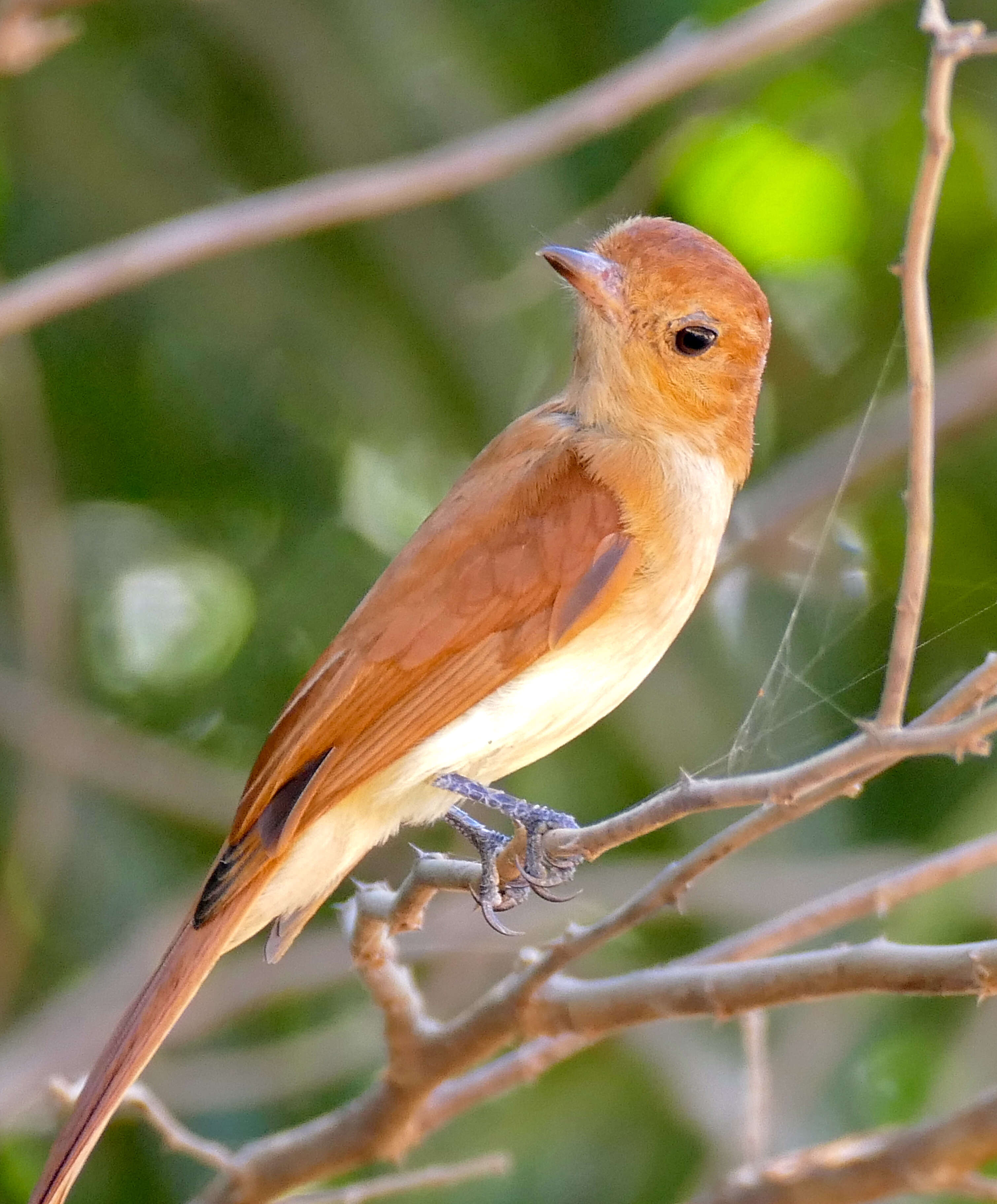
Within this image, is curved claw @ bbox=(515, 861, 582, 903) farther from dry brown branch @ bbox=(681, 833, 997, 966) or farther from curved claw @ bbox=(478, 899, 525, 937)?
dry brown branch @ bbox=(681, 833, 997, 966)

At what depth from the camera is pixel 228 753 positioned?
16.2ft

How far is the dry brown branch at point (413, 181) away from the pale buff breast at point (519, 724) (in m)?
1.15

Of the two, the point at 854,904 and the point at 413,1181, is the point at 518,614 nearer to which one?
the point at 854,904

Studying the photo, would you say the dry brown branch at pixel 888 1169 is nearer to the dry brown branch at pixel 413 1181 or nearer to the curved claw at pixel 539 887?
the dry brown branch at pixel 413 1181

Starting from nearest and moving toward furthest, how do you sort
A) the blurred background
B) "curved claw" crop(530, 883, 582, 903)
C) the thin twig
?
"curved claw" crop(530, 883, 582, 903)
the thin twig
the blurred background

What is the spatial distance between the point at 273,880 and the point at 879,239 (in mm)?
2813

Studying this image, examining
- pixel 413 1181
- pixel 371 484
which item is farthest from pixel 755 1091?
pixel 371 484

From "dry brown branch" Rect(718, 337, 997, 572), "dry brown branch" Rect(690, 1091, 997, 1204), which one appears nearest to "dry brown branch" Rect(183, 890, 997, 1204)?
"dry brown branch" Rect(690, 1091, 997, 1204)

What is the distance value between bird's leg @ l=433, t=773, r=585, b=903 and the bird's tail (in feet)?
1.39

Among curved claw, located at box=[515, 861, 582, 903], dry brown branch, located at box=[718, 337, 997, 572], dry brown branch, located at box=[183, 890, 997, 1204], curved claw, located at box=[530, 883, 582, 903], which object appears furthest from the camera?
dry brown branch, located at box=[718, 337, 997, 572]

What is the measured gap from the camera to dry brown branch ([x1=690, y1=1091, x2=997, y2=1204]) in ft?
8.74

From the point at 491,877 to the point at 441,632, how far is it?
0.57 metres

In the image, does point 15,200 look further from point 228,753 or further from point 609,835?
point 609,835

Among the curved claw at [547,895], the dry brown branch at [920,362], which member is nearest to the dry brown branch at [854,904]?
the curved claw at [547,895]
